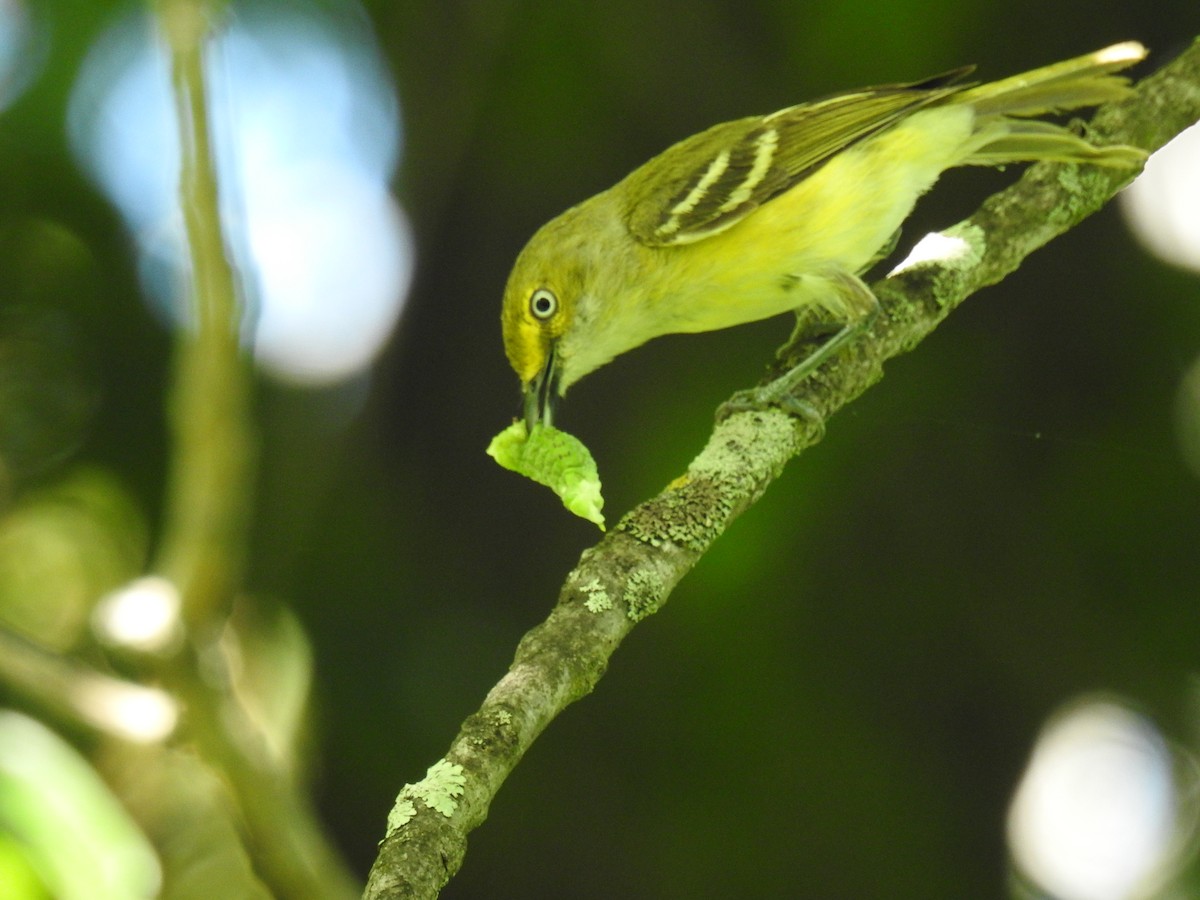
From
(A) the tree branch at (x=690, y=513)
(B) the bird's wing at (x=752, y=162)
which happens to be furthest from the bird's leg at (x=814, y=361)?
(B) the bird's wing at (x=752, y=162)

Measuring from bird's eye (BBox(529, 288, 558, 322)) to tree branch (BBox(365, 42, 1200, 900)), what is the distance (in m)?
0.78

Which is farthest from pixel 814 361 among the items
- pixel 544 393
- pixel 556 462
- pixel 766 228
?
pixel 544 393

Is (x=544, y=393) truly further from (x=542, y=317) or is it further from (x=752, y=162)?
(x=752, y=162)

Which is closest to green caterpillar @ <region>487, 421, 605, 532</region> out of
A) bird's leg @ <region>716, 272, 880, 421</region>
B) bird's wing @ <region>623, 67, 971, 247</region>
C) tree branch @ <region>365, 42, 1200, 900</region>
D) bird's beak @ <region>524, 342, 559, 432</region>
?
bird's beak @ <region>524, 342, 559, 432</region>

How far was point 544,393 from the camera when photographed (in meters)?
3.87

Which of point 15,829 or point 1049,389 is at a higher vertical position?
point 1049,389

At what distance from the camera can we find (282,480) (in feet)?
15.4

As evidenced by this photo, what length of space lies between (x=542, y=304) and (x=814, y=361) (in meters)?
0.95

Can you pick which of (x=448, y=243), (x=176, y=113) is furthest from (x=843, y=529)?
(x=176, y=113)

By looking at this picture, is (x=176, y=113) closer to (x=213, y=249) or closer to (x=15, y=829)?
(x=213, y=249)

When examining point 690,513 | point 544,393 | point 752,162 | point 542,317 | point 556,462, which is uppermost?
point 752,162

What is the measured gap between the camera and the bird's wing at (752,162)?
3852 mm

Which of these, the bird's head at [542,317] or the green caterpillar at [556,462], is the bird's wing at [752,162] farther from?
the green caterpillar at [556,462]

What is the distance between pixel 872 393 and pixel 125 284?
3117mm
